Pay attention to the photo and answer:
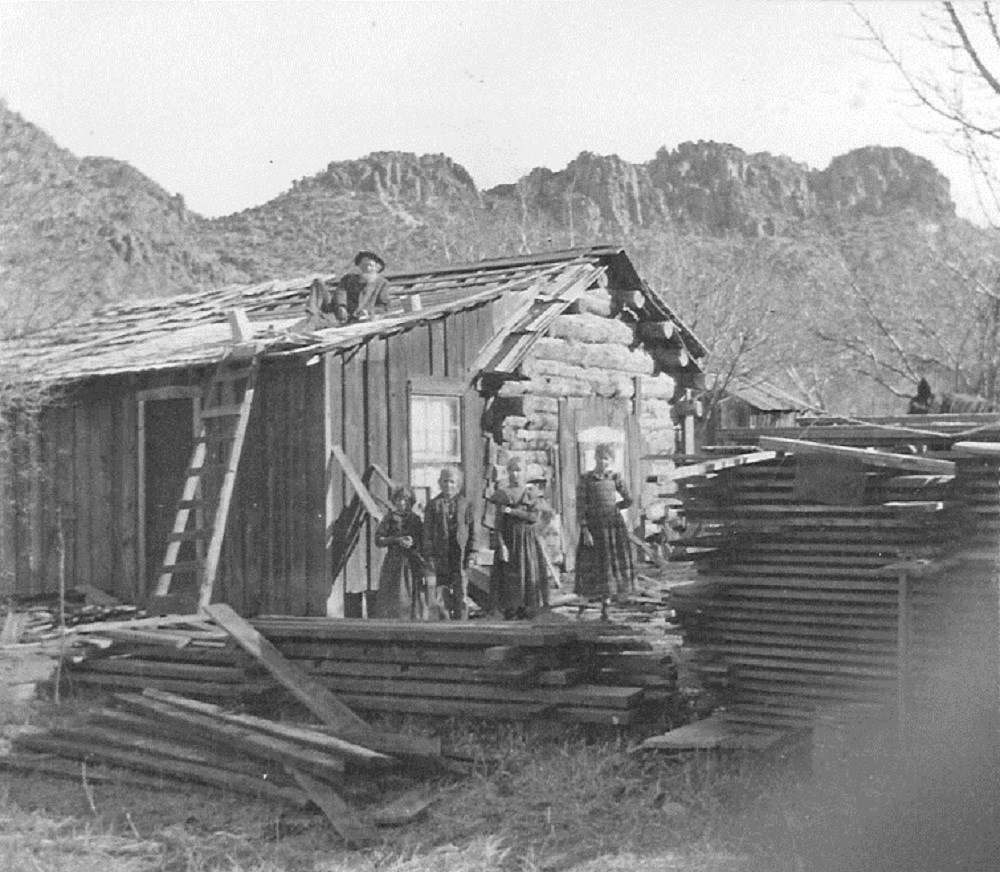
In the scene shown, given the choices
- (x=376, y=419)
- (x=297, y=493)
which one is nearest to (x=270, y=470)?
(x=297, y=493)

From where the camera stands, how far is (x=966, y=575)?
856 centimetres

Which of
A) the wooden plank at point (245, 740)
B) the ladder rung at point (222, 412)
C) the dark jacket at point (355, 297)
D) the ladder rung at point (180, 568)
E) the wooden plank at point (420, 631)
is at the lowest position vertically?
the wooden plank at point (245, 740)

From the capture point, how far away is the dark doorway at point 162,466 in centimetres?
1521

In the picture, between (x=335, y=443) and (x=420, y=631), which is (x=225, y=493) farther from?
(x=420, y=631)

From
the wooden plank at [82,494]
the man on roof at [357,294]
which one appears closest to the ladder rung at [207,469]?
the man on roof at [357,294]

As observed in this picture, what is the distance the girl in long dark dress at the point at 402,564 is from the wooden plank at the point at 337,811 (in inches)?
161

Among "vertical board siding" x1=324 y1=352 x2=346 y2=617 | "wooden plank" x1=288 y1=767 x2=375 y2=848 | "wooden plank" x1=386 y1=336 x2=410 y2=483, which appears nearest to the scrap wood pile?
"wooden plank" x1=288 y1=767 x2=375 y2=848

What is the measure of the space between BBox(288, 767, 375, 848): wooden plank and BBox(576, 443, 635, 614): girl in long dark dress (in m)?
5.22

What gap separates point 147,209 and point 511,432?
53290mm

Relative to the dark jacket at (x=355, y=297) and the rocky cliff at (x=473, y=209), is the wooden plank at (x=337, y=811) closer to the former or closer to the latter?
the dark jacket at (x=355, y=297)

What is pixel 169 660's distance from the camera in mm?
12047

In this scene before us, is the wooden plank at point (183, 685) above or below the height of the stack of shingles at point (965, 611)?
below

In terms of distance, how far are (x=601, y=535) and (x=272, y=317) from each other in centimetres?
→ 542

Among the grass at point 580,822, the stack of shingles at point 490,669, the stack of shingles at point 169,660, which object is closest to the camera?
the grass at point 580,822
